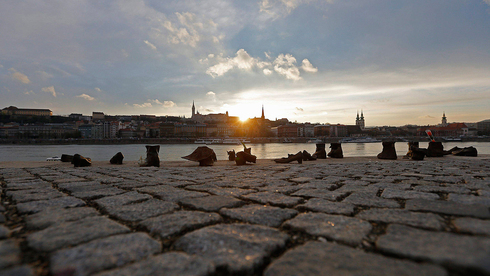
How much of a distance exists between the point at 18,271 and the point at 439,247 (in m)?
1.59

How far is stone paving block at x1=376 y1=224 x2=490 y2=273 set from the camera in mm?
843

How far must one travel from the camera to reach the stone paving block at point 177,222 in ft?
4.04

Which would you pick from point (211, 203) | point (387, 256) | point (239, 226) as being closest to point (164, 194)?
point (211, 203)

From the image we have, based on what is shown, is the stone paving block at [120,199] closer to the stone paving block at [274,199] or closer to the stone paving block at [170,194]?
the stone paving block at [170,194]

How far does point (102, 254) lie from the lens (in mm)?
966

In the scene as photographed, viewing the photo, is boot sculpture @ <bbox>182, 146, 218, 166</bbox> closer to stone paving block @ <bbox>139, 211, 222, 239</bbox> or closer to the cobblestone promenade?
the cobblestone promenade

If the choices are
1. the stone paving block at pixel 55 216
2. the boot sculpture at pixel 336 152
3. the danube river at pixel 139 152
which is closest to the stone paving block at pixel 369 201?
the stone paving block at pixel 55 216

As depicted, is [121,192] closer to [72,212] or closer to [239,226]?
[72,212]

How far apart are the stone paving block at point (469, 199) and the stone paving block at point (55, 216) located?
2543 millimetres

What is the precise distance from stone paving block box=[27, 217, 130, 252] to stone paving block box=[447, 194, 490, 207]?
2252 mm

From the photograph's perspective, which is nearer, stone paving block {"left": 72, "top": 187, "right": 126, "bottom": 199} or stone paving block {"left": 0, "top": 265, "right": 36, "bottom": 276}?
stone paving block {"left": 0, "top": 265, "right": 36, "bottom": 276}

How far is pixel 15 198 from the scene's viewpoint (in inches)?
77.2

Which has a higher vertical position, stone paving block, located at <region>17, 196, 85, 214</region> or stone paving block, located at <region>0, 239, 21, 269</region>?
stone paving block, located at <region>0, 239, 21, 269</region>

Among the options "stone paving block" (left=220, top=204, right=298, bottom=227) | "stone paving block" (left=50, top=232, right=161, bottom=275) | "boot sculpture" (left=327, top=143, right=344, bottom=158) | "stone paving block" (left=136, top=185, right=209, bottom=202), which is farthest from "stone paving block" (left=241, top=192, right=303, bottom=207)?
"boot sculpture" (left=327, top=143, right=344, bottom=158)
